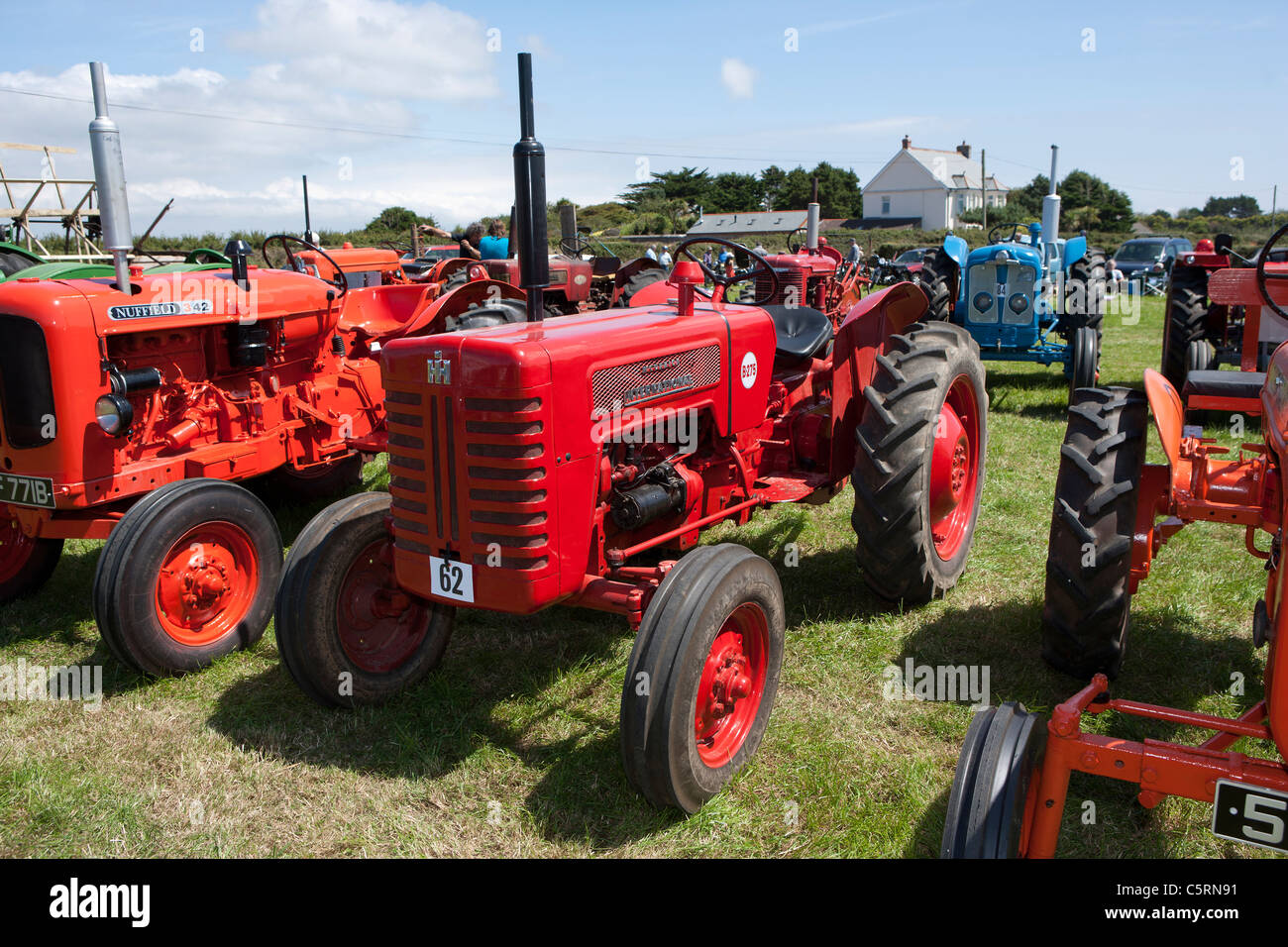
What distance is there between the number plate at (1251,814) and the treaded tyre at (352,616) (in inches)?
105

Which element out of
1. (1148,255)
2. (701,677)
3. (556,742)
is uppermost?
(1148,255)

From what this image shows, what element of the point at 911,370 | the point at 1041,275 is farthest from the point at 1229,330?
the point at 911,370

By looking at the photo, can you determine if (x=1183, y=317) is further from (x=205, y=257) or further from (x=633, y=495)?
(x=205, y=257)

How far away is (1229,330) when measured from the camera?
8.35 meters

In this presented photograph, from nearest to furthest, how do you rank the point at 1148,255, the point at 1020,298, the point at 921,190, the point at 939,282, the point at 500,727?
1. the point at 500,727
2. the point at 1020,298
3. the point at 939,282
4. the point at 1148,255
5. the point at 921,190

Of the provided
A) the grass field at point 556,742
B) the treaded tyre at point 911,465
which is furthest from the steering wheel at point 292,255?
the treaded tyre at point 911,465

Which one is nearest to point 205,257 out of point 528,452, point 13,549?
point 13,549

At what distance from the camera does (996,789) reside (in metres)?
2.11

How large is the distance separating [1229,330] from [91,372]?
28.7 ft

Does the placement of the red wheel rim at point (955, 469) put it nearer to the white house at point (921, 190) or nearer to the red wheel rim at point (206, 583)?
the red wheel rim at point (206, 583)

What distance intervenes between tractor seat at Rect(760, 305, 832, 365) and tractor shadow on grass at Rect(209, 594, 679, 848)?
5.38ft

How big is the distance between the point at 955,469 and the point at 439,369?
281cm

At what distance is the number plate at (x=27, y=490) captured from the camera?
13.7 feet

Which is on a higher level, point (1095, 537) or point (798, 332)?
point (798, 332)
